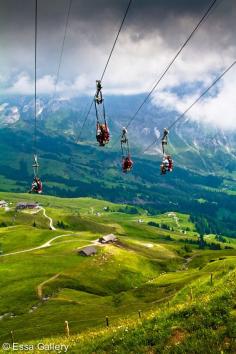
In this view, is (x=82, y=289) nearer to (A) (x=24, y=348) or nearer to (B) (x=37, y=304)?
(B) (x=37, y=304)

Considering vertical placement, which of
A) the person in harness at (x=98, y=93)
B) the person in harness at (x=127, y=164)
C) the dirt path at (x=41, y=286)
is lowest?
the dirt path at (x=41, y=286)

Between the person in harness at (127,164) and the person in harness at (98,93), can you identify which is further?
the person in harness at (127,164)

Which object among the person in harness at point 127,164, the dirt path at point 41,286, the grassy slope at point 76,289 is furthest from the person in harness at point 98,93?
the dirt path at point 41,286

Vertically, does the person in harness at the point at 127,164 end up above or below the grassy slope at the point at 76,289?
above

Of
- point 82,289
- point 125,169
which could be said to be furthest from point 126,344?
point 82,289

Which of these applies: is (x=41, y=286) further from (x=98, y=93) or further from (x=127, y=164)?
(x=98, y=93)

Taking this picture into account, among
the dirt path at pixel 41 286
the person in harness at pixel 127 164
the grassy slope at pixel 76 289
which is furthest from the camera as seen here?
the dirt path at pixel 41 286

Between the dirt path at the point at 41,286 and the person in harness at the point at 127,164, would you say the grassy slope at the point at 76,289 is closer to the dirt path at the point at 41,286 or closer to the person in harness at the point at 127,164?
the dirt path at the point at 41,286

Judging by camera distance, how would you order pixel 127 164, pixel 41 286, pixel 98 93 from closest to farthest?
pixel 98 93, pixel 127 164, pixel 41 286

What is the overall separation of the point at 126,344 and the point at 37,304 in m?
113

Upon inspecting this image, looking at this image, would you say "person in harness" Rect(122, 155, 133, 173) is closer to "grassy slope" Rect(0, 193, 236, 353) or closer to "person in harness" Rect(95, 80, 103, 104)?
"person in harness" Rect(95, 80, 103, 104)

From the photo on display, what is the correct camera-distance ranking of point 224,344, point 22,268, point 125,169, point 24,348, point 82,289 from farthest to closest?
point 22,268 → point 82,289 → point 125,169 → point 24,348 → point 224,344

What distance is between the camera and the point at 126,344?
102 ft

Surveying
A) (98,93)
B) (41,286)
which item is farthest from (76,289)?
(98,93)
